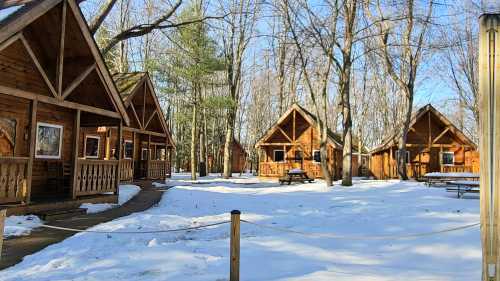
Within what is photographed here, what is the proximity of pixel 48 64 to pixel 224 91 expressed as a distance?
Result: 36.6 m

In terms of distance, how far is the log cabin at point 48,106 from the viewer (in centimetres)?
935

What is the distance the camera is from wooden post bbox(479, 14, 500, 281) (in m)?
4.09

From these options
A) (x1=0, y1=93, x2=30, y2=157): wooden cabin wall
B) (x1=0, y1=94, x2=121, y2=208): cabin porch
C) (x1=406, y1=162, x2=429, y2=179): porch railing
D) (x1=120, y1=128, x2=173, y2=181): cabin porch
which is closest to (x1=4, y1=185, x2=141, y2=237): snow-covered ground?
(x1=0, y1=94, x2=121, y2=208): cabin porch

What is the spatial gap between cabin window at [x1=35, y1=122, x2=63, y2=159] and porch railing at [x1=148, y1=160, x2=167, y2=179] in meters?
9.24

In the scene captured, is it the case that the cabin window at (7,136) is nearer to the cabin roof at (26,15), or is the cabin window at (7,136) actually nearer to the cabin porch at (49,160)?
the cabin porch at (49,160)

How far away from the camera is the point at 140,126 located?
70.1ft

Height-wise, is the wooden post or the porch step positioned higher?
the wooden post

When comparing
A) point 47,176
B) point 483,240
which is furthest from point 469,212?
point 47,176

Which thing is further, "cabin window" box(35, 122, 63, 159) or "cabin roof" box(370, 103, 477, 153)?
"cabin roof" box(370, 103, 477, 153)

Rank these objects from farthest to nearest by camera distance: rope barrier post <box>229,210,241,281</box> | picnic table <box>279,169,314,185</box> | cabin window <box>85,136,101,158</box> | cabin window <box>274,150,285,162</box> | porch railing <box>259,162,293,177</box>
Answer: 1. cabin window <box>274,150,285,162</box>
2. porch railing <box>259,162,293,177</box>
3. picnic table <box>279,169,314,185</box>
4. cabin window <box>85,136,101,158</box>
5. rope barrier post <box>229,210,241,281</box>

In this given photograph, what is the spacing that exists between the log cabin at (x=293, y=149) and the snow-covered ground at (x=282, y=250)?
17.7 metres

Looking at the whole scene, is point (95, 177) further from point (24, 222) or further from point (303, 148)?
point (303, 148)

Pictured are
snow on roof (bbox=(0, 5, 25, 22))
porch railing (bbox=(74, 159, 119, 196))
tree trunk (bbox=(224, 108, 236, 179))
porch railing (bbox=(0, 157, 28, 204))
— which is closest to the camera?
snow on roof (bbox=(0, 5, 25, 22))

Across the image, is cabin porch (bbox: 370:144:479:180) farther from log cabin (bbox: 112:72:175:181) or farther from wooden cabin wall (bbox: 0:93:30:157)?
wooden cabin wall (bbox: 0:93:30:157)
